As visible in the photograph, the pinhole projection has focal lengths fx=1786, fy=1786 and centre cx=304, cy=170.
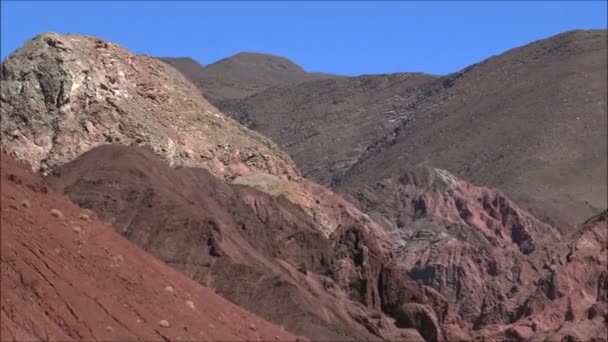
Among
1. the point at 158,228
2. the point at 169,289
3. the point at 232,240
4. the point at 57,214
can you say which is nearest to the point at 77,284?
the point at 57,214

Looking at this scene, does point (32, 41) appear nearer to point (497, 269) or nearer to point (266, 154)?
point (266, 154)

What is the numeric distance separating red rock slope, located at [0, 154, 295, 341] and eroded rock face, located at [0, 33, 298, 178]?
513 inches

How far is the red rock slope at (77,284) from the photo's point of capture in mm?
30656

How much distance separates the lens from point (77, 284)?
33844 mm

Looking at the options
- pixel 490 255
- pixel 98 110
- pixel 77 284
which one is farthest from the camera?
pixel 490 255

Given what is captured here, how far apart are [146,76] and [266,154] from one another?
24.6 ft

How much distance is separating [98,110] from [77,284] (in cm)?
2368

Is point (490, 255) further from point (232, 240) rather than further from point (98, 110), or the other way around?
point (232, 240)

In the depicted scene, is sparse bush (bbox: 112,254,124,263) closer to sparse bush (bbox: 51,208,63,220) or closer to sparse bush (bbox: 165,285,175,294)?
sparse bush (bbox: 165,285,175,294)

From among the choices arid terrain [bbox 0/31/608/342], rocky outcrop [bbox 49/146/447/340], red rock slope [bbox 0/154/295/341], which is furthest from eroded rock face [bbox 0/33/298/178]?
red rock slope [bbox 0/154/295/341]

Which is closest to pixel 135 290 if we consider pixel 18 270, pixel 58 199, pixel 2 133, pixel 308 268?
pixel 58 199

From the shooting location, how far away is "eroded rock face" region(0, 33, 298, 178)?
54969 mm

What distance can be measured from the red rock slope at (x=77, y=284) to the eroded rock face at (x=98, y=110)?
1302cm

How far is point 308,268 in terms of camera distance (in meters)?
62.6
